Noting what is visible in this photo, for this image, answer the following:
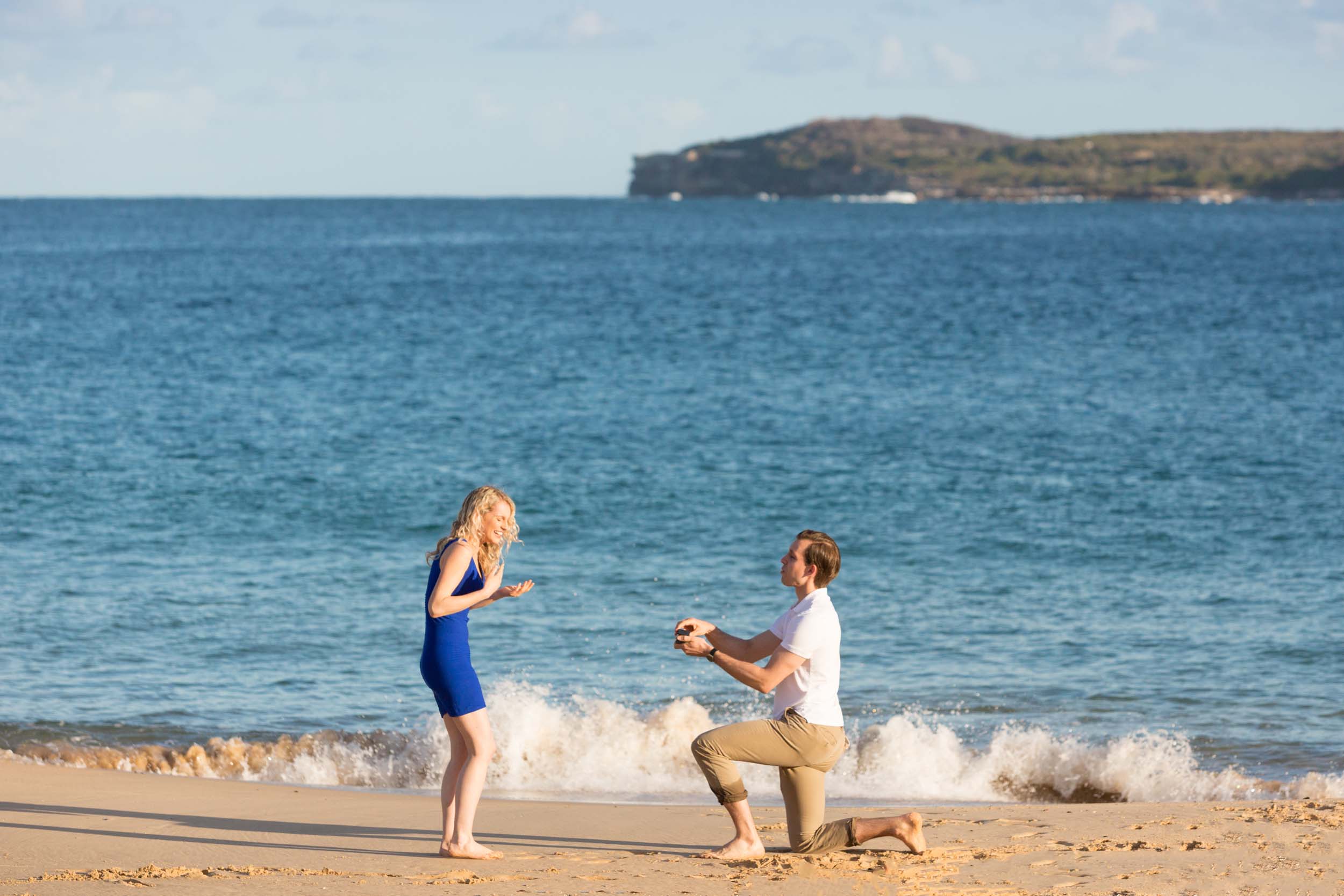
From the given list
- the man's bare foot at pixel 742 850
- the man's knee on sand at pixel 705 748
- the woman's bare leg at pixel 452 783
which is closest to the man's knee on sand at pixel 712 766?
the man's knee on sand at pixel 705 748

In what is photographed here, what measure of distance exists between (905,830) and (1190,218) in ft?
398

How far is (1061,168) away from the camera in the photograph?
182125mm

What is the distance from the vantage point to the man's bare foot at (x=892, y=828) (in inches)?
225

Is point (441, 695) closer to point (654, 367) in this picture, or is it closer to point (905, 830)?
point (905, 830)

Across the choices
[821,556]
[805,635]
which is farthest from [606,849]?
[821,556]

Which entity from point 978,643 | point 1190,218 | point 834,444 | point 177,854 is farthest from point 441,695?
point 1190,218

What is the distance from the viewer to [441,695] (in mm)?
5711

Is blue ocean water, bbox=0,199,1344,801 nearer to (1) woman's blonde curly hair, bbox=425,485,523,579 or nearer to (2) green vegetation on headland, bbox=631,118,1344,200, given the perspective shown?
(1) woman's blonde curly hair, bbox=425,485,523,579

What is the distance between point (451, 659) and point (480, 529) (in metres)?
0.60

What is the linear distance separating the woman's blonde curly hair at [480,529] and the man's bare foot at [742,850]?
170 cm

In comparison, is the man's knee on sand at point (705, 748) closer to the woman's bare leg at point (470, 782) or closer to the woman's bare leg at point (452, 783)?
the woman's bare leg at point (470, 782)

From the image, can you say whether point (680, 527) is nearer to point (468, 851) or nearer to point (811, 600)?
point (468, 851)

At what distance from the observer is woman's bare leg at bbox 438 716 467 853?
19.2 ft

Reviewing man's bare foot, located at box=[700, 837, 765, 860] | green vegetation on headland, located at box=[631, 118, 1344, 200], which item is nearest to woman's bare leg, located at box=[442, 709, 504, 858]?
man's bare foot, located at box=[700, 837, 765, 860]
